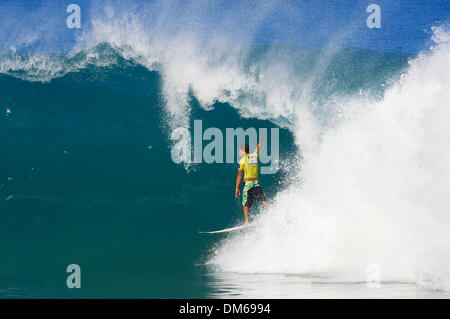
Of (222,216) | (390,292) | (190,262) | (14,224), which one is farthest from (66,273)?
(390,292)

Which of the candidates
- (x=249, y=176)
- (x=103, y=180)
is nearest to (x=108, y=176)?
(x=103, y=180)

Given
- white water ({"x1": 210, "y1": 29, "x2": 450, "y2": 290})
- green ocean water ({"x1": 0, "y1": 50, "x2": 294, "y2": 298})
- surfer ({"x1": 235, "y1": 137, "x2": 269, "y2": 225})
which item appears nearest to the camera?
white water ({"x1": 210, "y1": 29, "x2": 450, "y2": 290})

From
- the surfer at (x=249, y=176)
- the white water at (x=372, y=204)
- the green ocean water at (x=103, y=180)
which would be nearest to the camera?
the white water at (x=372, y=204)

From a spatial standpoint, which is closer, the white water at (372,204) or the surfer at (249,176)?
the white water at (372,204)

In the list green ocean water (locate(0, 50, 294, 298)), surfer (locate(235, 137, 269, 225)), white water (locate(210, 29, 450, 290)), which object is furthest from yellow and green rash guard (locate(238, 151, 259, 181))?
Result: green ocean water (locate(0, 50, 294, 298))

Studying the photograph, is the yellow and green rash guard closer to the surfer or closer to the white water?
the surfer

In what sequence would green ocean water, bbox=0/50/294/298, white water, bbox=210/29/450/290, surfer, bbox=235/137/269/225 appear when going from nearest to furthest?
white water, bbox=210/29/450/290 → surfer, bbox=235/137/269/225 → green ocean water, bbox=0/50/294/298

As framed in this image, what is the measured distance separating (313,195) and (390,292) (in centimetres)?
386

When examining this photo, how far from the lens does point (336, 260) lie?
7746mm

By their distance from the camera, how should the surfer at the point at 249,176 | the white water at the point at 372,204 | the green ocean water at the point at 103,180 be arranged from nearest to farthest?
A: the white water at the point at 372,204 → the surfer at the point at 249,176 → the green ocean water at the point at 103,180

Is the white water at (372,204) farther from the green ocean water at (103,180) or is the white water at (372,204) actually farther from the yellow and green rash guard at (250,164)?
the green ocean water at (103,180)

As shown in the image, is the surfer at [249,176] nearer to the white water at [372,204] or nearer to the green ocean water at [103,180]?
the white water at [372,204]

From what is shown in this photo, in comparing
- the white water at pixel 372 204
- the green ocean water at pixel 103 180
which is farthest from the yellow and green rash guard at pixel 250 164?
the green ocean water at pixel 103 180

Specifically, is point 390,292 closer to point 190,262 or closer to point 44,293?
point 44,293
